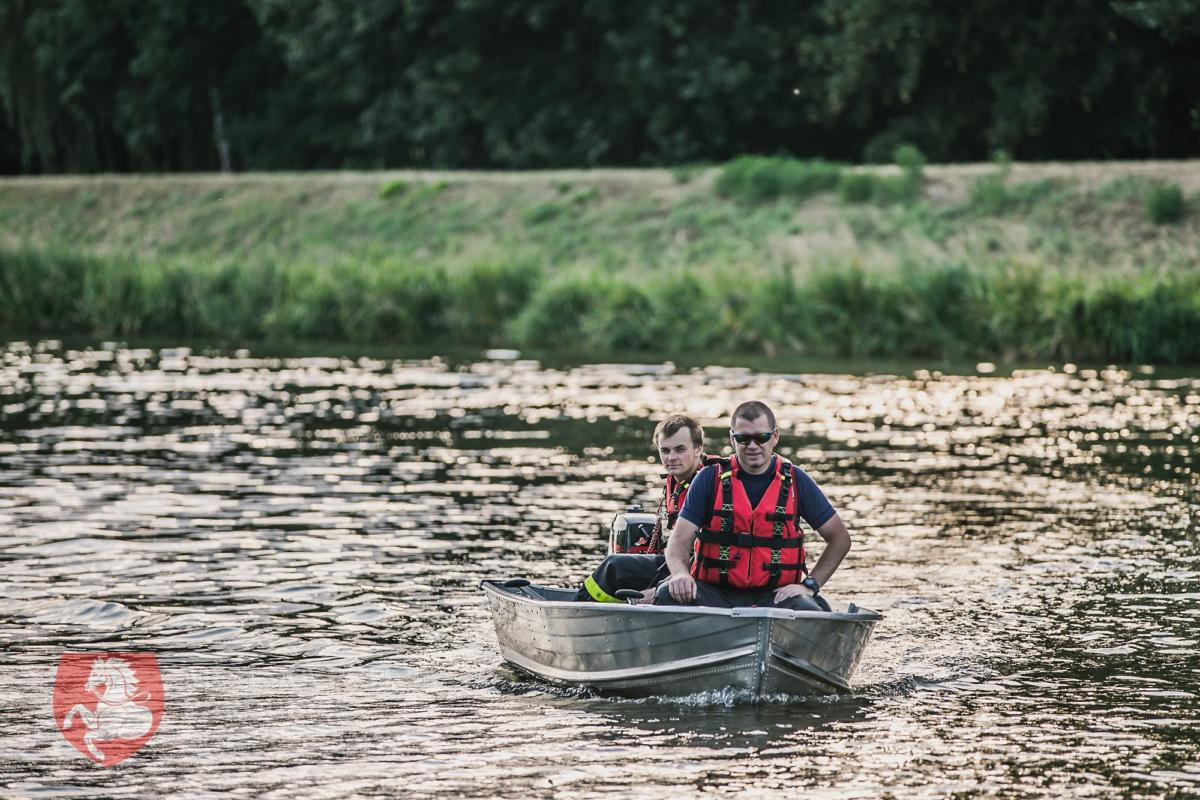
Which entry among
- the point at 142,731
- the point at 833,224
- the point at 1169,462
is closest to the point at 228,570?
the point at 142,731

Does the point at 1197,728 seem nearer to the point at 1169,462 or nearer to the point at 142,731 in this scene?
the point at 142,731

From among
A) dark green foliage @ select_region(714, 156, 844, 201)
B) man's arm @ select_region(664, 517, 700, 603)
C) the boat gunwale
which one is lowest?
the boat gunwale

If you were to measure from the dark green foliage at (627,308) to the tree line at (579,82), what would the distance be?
52.0ft

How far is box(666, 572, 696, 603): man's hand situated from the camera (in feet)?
29.9

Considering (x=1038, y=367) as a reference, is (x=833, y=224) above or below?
above

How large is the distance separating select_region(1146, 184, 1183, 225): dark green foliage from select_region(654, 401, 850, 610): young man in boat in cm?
2847

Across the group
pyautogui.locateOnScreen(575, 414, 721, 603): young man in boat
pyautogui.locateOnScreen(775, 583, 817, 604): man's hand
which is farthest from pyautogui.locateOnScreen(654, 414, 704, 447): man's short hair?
pyautogui.locateOnScreen(775, 583, 817, 604): man's hand

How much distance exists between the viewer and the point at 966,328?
29719 millimetres

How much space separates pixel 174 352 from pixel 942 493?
61.1ft

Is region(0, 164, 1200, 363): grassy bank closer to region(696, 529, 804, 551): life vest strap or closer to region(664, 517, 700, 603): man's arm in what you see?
region(696, 529, 804, 551): life vest strap

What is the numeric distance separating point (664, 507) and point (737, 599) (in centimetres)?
77

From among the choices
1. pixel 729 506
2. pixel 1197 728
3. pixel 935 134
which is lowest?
pixel 1197 728

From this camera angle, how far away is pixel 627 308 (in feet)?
108

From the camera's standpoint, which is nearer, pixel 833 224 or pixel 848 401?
pixel 848 401
